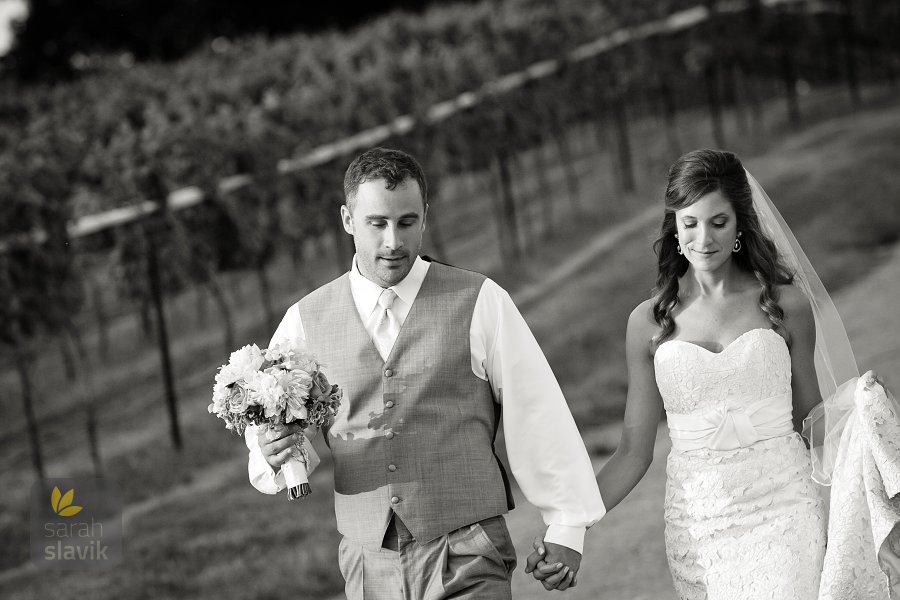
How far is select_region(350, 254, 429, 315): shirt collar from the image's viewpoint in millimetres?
3617

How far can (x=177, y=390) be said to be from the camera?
857 centimetres

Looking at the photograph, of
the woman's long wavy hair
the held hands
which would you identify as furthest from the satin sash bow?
the held hands

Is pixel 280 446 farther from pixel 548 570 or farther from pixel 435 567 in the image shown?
pixel 548 570

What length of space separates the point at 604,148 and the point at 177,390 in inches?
267

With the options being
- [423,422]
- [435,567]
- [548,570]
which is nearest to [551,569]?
[548,570]

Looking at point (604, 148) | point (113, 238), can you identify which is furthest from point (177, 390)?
point (604, 148)

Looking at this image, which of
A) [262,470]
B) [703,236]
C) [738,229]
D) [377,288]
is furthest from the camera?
[738,229]

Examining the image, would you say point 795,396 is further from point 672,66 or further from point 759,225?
point 672,66

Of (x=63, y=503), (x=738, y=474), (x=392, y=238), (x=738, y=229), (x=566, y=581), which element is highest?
(x=392, y=238)

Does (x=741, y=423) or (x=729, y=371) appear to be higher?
(x=729, y=371)

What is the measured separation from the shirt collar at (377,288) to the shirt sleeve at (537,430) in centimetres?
20

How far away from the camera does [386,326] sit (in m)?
3.59

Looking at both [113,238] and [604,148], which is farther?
[604,148]

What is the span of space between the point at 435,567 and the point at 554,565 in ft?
1.20
